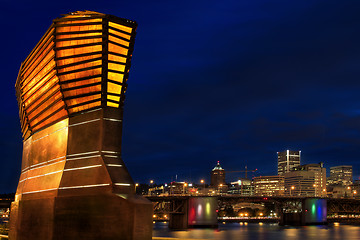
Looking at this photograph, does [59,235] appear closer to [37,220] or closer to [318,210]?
[37,220]

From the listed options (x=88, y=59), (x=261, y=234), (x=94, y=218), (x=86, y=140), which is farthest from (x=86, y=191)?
(x=261, y=234)

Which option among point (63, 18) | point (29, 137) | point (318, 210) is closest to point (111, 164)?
point (63, 18)

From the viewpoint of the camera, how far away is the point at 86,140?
39.2m

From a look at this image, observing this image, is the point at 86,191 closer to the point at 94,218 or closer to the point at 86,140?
the point at 94,218

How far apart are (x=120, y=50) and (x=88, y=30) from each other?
342cm

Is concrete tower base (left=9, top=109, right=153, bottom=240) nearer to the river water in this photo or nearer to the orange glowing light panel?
the orange glowing light panel

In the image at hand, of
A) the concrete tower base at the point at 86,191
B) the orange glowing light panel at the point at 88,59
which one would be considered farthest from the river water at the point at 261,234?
the orange glowing light panel at the point at 88,59

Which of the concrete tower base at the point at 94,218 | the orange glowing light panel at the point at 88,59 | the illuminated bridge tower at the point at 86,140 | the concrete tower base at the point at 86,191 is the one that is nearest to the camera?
the concrete tower base at the point at 94,218

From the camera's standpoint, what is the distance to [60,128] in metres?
42.8

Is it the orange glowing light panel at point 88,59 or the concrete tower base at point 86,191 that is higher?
the orange glowing light panel at point 88,59

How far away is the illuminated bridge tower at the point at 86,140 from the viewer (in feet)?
117

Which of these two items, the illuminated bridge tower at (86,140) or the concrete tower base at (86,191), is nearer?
the concrete tower base at (86,191)

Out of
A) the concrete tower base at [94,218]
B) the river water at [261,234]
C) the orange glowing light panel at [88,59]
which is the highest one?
the orange glowing light panel at [88,59]

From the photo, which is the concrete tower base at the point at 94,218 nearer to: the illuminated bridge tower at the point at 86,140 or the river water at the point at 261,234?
the illuminated bridge tower at the point at 86,140
